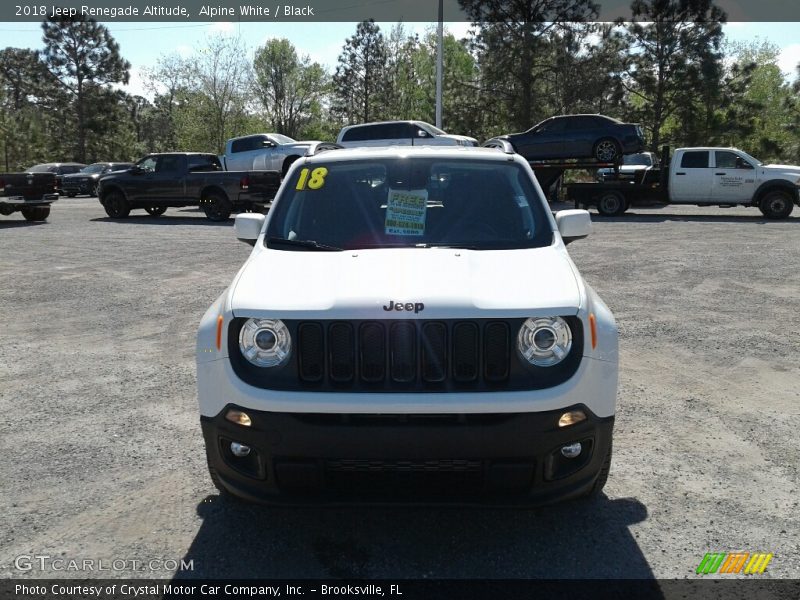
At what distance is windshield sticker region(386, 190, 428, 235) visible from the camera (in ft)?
13.0

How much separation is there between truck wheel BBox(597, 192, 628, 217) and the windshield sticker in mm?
18289

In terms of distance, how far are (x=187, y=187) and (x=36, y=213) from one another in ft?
14.6

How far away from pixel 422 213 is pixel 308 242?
682 mm

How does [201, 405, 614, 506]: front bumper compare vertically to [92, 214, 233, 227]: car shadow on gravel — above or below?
below

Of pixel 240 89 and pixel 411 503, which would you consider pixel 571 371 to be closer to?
pixel 411 503

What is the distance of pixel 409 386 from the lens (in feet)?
9.55

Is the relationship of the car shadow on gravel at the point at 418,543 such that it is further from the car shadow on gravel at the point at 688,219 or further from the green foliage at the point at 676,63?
the green foliage at the point at 676,63

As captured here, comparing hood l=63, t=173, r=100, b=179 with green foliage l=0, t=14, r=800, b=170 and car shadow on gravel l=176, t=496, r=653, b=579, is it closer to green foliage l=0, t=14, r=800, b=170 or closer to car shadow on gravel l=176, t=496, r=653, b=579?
green foliage l=0, t=14, r=800, b=170

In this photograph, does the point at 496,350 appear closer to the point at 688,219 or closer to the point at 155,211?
the point at 688,219

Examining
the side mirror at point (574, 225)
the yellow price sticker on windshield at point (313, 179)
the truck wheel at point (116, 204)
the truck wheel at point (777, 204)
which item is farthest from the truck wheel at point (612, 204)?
the yellow price sticker on windshield at point (313, 179)

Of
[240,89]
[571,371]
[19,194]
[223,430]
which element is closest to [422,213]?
[571,371]

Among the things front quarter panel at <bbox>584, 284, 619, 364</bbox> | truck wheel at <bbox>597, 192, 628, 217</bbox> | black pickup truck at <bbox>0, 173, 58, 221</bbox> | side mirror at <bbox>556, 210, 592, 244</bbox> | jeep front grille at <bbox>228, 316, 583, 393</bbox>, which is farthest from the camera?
truck wheel at <bbox>597, 192, 628, 217</bbox>

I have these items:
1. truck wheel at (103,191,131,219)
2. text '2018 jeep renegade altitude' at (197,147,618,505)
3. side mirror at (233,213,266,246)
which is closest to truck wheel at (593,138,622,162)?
truck wheel at (103,191,131,219)

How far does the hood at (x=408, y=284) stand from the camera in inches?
116
